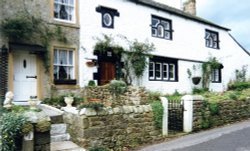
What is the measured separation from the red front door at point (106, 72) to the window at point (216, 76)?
388 inches

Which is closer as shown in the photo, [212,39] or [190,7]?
[212,39]

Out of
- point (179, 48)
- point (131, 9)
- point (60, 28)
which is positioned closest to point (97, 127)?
point (60, 28)

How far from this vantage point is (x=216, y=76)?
2414 centimetres

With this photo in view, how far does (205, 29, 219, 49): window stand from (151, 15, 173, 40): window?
427 cm

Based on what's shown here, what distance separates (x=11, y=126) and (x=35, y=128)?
1.91 feet

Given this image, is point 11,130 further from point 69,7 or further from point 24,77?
point 69,7

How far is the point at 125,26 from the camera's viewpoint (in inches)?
689

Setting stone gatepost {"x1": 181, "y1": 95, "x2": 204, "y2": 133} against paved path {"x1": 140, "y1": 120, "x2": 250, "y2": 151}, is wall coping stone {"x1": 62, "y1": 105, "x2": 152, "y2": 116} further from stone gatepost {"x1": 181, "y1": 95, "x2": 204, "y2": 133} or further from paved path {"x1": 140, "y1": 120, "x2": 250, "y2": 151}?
stone gatepost {"x1": 181, "y1": 95, "x2": 204, "y2": 133}

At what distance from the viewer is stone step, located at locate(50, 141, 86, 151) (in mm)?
8195

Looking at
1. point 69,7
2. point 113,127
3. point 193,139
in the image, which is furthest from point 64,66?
point 193,139

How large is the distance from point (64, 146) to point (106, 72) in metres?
8.03

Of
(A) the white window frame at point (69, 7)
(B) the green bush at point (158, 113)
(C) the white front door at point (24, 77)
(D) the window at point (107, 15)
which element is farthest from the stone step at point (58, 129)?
(D) the window at point (107, 15)

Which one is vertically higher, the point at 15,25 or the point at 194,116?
the point at 15,25

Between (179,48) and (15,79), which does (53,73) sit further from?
(179,48)
